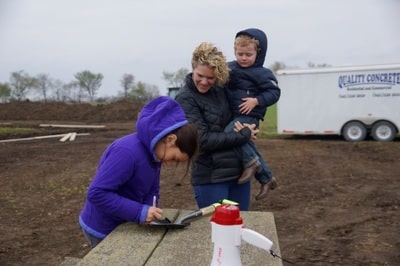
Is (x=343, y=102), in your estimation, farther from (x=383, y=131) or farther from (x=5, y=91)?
(x=5, y=91)

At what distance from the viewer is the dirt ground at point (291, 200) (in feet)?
16.6

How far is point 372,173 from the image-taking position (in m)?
9.80

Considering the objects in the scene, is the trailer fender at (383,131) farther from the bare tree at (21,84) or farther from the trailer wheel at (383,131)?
the bare tree at (21,84)

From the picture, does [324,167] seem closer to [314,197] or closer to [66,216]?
[314,197]

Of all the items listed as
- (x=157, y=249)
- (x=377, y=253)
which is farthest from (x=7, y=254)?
(x=377, y=253)

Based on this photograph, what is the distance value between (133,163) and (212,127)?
0.90 meters

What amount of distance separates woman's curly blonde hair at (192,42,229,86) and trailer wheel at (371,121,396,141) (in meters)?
14.7

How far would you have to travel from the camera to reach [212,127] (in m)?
2.76

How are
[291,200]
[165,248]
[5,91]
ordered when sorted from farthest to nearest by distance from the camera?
[5,91] → [291,200] → [165,248]

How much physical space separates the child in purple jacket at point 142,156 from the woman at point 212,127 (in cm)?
65

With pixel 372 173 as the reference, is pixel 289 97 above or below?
above

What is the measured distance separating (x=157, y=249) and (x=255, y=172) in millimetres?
1279

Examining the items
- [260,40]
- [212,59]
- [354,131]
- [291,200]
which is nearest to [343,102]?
[354,131]

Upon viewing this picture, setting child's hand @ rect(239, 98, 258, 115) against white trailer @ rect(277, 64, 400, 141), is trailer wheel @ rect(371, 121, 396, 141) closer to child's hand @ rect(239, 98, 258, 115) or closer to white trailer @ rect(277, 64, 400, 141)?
white trailer @ rect(277, 64, 400, 141)
